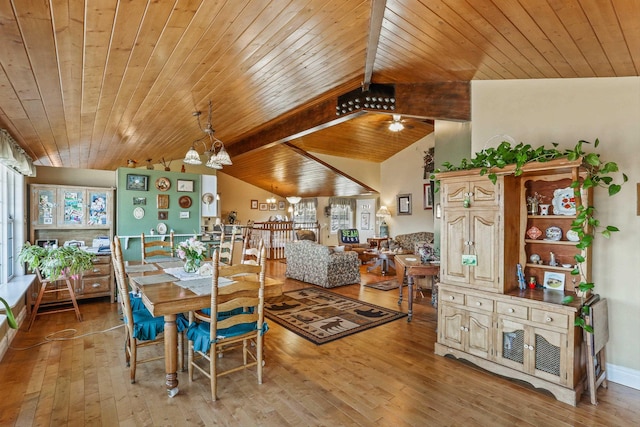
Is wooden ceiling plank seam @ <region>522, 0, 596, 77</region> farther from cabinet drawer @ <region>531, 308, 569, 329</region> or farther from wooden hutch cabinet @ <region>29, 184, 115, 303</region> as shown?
wooden hutch cabinet @ <region>29, 184, 115, 303</region>

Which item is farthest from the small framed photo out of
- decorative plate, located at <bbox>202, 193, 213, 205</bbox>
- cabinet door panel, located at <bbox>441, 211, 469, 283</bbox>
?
decorative plate, located at <bbox>202, 193, 213, 205</bbox>

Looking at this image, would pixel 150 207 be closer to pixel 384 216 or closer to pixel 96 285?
pixel 96 285

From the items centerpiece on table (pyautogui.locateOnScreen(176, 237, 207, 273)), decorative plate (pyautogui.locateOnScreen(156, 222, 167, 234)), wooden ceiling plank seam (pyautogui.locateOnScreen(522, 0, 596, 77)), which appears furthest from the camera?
decorative plate (pyautogui.locateOnScreen(156, 222, 167, 234))

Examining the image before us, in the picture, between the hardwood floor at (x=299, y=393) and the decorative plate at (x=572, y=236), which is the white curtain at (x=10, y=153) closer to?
the hardwood floor at (x=299, y=393)

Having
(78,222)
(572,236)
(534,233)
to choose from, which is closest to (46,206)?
(78,222)

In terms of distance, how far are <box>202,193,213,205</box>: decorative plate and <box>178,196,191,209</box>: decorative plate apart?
329 millimetres

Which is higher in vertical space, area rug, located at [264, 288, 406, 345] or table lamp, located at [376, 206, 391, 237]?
table lamp, located at [376, 206, 391, 237]

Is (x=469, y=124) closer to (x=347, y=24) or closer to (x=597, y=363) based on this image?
(x=347, y=24)

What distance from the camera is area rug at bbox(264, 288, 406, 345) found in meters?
3.82

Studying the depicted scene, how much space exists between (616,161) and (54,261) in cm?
596

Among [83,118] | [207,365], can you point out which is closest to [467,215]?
[207,365]

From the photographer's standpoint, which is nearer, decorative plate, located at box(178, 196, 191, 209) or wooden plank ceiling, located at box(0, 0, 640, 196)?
wooden plank ceiling, located at box(0, 0, 640, 196)

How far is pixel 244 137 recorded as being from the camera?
7.58 meters

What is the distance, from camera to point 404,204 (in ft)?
31.0
